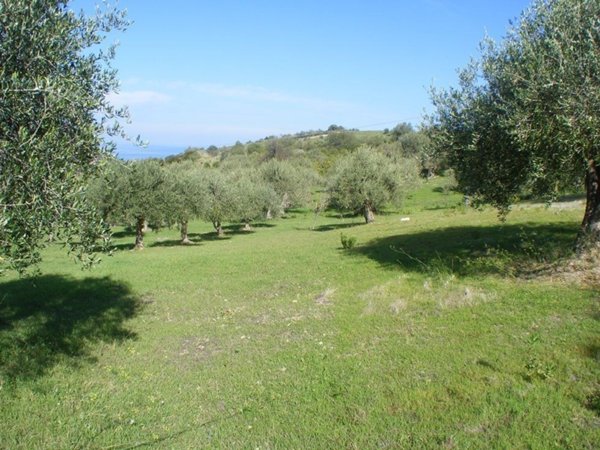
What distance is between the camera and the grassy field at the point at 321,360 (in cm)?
723

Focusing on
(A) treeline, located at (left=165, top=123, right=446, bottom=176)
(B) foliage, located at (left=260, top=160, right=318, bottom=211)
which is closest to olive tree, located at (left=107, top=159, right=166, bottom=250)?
(B) foliage, located at (left=260, top=160, right=318, bottom=211)

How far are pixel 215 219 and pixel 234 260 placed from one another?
28.3 m

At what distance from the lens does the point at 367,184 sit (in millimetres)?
50438

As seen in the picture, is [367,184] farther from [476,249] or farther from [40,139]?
[40,139]

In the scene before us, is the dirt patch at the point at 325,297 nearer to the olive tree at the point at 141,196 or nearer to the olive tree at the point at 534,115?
the olive tree at the point at 534,115

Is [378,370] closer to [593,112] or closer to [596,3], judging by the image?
[593,112]

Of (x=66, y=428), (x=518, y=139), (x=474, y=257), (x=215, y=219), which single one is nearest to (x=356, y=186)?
(x=215, y=219)

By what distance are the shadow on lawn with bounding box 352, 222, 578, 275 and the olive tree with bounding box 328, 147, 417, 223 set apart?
72.3 ft

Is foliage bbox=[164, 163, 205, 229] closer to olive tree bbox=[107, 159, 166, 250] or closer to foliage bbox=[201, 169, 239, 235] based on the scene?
olive tree bbox=[107, 159, 166, 250]

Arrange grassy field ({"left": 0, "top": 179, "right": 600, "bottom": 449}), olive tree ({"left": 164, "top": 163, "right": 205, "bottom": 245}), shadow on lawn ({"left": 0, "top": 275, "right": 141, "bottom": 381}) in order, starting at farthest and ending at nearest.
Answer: olive tree ({"left": 164, "top": 163, "right": 205, "bottom": 245}) < shadow on lawn ({"left": 0, "top": 275, "right": 141, "bottom": 381}) < grassy field ({"left": 0, "top": 179, "right": 600, "bottom": 449})

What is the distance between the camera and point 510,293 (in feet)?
41.6

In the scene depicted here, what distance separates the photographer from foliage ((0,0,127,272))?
7.48m

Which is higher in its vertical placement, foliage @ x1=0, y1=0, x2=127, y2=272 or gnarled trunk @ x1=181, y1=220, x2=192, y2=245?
Answer: foliage @ x1=0, y1=0, x2=127, y2=272

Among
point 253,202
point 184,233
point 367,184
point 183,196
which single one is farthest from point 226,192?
point 367,184
